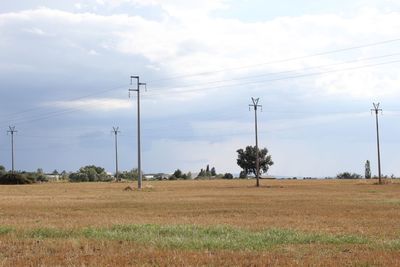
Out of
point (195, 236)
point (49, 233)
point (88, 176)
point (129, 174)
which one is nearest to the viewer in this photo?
point (195, 236)

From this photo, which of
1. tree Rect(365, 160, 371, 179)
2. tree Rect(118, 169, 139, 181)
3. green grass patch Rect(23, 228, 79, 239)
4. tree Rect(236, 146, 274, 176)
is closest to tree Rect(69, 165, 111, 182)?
tree Rect(118, 169, 139, 181)

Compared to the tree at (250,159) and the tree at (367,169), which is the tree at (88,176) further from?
the tree at (367,169)

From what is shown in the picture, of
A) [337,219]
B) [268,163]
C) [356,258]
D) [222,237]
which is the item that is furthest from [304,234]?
[268,163]

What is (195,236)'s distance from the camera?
64.6ft

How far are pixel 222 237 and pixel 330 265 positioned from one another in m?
6.55

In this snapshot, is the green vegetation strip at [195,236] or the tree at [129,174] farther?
the tree at [129,174]

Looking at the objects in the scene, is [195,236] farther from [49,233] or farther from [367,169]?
[367,169]

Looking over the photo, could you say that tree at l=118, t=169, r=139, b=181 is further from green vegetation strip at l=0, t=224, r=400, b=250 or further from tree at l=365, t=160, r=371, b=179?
green vegetation strip at l=0, t=224, r=400, b=250

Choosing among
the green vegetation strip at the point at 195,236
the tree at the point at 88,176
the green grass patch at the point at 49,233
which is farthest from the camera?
the tree at the point at 88,176

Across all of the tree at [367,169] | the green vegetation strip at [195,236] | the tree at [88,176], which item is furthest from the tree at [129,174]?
the green vegetation strip at [195,236]

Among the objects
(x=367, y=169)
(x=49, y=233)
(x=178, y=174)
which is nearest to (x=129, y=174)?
(x=178, y=174)

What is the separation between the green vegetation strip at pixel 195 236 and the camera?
1706cm

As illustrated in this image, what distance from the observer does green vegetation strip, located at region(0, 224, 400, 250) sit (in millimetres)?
17062

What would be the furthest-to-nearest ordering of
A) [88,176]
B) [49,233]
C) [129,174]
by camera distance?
[129,174] < [88,176] < [49,233]
